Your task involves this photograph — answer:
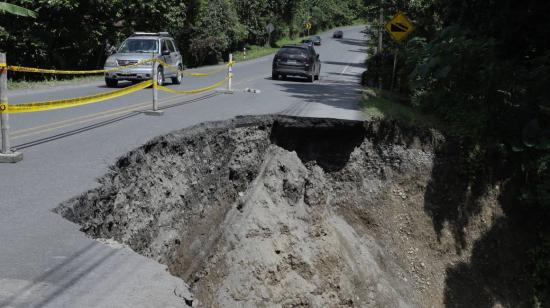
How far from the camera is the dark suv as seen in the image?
23.9m

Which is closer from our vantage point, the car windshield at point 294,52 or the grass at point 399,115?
the grass at point 399,115

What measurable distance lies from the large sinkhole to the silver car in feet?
25.6

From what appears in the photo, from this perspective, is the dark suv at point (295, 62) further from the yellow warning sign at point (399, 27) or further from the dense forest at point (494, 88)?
the yellow warning sign at point (399, 27)

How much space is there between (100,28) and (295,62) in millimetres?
10828

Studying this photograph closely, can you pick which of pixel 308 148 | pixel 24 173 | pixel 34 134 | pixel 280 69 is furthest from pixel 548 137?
pixel 280 69

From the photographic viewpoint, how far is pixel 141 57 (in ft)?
61.6

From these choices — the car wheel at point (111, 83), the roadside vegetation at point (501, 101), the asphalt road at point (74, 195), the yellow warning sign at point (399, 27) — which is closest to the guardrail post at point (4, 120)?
the asphalt road at point (74, 195)

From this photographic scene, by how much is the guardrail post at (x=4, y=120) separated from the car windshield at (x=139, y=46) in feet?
41.4

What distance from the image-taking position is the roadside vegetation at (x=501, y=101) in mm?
9922

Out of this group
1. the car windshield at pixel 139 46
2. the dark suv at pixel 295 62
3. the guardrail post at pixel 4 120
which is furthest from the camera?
the dark suv at pixel 295 62

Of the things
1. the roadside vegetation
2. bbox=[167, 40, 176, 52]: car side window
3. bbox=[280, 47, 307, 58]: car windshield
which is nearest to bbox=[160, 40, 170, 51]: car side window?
bbox=[167, 40, 176, 52]: car side window

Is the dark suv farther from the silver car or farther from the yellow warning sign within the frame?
the yellow warning sign

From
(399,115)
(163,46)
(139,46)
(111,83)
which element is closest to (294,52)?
(163,46)

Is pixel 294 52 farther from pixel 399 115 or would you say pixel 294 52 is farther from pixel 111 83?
pixel 399 115
